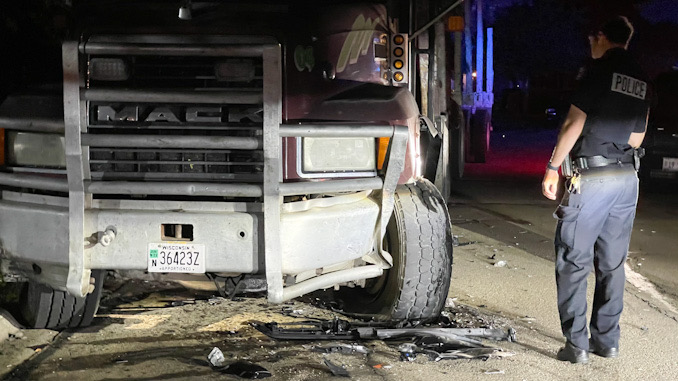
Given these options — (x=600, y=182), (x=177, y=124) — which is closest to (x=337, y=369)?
(x=177, y=124)

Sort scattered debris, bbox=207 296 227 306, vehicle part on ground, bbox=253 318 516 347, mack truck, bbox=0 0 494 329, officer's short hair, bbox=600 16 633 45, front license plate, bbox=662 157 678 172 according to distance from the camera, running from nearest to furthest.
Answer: mack truck, bbox=0 0 494 329 → officer's short hair, bbox=600 16 633 45 → vehicle part on ground, bbox=253 318 516 347 → scattered debris, bbox=207 296 227 306 → front license plate, bbox=662 157 678 172

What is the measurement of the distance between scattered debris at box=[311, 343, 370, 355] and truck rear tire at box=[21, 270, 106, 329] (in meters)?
1.42

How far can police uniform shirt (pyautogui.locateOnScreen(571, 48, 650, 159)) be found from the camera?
15.6ft

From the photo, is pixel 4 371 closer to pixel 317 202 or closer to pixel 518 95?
pixel 317 202

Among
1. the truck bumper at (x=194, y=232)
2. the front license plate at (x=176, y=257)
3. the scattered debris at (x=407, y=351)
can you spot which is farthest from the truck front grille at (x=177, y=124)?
the scattered debris at (x=407, y=351)

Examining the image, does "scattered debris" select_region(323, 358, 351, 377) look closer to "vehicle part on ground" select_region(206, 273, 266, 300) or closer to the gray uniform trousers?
"vehicle part on ground" select_region(206, 273, 266, 300)

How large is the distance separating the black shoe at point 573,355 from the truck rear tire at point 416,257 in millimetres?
847

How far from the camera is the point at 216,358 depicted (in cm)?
467

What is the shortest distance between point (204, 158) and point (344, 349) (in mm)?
1412

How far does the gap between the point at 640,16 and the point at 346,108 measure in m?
43.8

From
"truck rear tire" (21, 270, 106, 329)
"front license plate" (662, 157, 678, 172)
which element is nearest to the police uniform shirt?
"truck rear tire" (21, 270, 106, 329)

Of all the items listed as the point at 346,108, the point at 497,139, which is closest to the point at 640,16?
the point at 497,139

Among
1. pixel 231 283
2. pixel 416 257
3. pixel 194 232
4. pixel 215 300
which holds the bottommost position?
pixel 215 300

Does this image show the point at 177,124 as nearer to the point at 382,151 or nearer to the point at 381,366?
the point at 382,151
